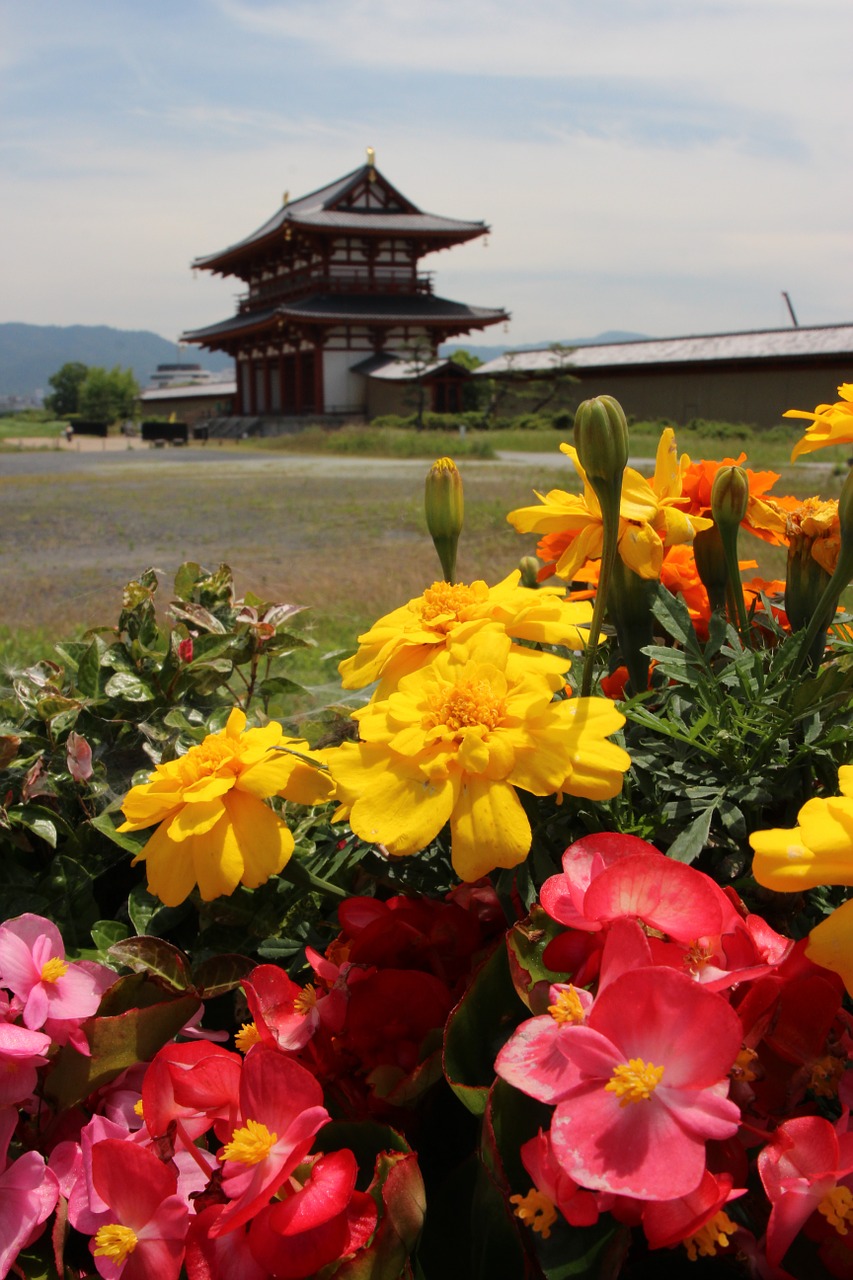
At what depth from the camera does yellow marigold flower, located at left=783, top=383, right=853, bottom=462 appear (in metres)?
0.50

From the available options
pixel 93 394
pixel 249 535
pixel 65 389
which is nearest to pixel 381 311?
pixel 249 535

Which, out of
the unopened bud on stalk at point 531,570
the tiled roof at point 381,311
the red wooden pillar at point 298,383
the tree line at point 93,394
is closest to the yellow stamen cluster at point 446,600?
the unopened bud on stalk at point 531,570

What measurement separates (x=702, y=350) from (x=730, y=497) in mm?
21104

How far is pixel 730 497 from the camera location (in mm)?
571

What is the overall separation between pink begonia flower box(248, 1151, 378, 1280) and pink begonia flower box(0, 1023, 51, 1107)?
14 cm

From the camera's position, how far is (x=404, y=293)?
21.7 m

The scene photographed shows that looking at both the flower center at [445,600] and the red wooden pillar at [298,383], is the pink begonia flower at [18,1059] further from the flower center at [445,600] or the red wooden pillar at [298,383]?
the red wooden pillar at [298,383]

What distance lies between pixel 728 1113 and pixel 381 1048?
0.60ft

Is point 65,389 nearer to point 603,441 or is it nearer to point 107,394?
point 107,394

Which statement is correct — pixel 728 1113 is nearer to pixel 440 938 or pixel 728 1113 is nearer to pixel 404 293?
pixel 440 938

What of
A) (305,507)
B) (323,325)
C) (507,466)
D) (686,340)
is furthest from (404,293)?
(305,507)

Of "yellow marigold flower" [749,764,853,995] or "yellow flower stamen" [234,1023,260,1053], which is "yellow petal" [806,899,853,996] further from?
"yellow flower stamen" [234,1023,260,1053]

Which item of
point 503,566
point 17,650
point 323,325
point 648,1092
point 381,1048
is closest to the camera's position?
point 648,1092

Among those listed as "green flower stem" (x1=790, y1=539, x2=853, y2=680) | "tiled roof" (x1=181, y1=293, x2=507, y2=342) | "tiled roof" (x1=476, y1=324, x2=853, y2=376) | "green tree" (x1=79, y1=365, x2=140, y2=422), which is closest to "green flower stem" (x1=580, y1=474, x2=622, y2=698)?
"green flower stem" (x1=790, y1=539, x2=853, y2=680)
